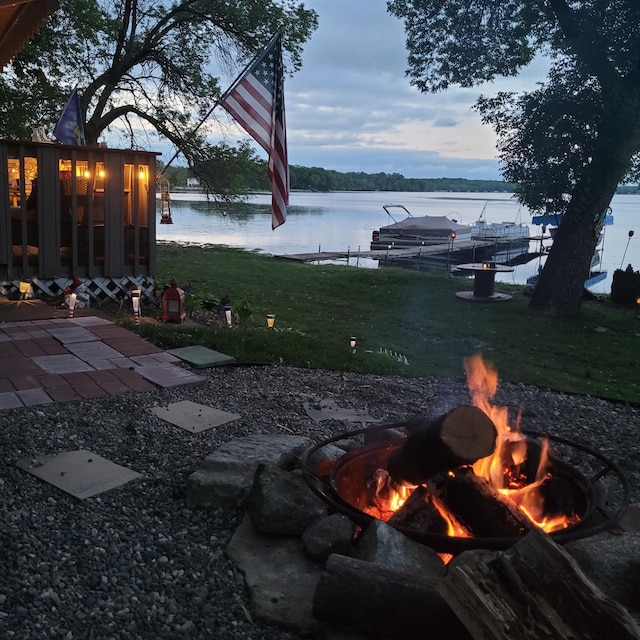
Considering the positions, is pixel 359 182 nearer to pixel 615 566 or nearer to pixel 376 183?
pixel 376 183

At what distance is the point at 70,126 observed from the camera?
10.3 meters

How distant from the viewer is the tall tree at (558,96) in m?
10.1

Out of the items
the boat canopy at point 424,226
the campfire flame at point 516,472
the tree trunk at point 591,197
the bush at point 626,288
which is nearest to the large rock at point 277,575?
the campfire flame at point 516,472

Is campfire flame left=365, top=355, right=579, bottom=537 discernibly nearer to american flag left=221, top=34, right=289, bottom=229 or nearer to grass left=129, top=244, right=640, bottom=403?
grass left=129, top=244, right=640, bottom=403

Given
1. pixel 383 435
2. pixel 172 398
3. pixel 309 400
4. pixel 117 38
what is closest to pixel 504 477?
pixel 383 435

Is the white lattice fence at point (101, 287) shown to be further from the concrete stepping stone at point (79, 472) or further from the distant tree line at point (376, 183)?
the distant tree line at point (376, 183)

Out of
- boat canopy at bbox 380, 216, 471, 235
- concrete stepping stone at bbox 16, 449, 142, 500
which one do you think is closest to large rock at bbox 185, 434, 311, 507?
concrete stepping stone at bbox 16, 449, 142, 500

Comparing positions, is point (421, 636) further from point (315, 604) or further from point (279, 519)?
point (279, 519)

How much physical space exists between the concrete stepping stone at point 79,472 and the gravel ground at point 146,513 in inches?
2.4

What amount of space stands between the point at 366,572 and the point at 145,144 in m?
16.2

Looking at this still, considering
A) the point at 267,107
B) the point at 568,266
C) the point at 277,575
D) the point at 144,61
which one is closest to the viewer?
the point at 277,575

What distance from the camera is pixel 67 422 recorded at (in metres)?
4.09

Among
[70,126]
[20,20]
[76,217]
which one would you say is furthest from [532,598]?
[70,126]

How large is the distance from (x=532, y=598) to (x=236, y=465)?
69.3 inches
